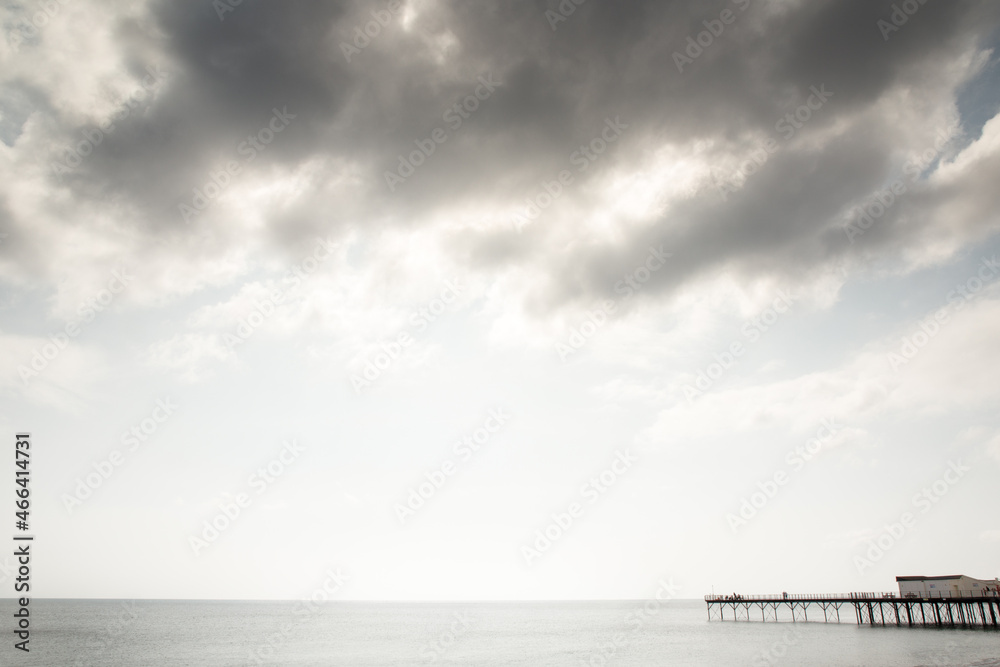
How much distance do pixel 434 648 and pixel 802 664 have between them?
42461 millimetres

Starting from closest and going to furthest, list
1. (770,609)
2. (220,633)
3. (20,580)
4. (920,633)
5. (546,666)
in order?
(20,580), (546,666), (920,633), (220,633), (770,609)

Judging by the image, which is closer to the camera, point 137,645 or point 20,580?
point 20,580

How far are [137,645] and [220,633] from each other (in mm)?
26374

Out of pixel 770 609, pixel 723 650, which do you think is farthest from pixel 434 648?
pixel 770 609

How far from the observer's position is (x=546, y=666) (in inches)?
2160

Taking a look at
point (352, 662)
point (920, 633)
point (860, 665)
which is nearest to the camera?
point (860, 665)

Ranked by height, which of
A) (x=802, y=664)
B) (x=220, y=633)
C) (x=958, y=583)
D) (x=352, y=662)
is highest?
(x=958, y=583)

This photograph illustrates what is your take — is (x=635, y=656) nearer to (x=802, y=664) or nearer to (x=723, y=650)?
(x=723, y=650)

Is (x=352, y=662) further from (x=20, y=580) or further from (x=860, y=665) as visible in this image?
(x=860, y=665)

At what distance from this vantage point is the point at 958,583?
6581 cm

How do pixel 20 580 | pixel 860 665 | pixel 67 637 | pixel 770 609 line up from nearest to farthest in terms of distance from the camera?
pixel 20 580, pixel 860 665, pixel 67 637, pixel 770 609

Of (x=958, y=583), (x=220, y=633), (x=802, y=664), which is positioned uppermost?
(x=958, y=583)

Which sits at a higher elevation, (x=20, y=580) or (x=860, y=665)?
(x=20, y=580)

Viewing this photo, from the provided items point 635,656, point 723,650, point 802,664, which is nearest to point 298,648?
point 635,656
